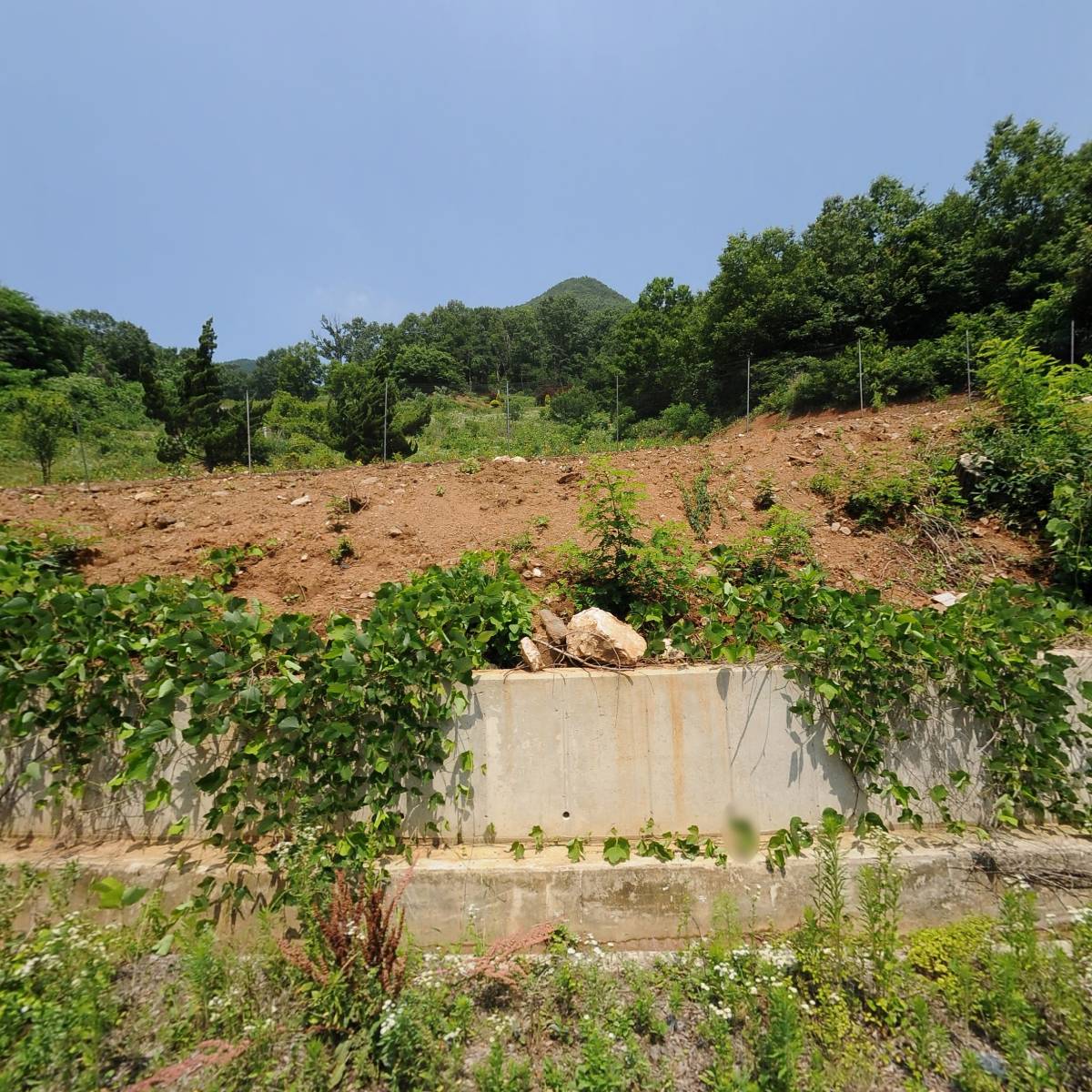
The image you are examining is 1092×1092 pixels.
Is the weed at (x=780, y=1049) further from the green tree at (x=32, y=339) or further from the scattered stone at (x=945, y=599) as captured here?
the green tree at (x=32, y=339)

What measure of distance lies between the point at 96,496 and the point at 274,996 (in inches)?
220

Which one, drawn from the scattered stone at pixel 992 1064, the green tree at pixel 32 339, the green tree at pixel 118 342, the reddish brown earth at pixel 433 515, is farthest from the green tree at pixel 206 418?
the green tree at pixel 118 342

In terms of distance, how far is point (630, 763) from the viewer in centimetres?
293

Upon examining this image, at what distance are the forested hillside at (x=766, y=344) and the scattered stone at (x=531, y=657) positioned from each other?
22.3ft

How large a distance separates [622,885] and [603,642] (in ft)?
4.29

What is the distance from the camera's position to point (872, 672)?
113 inches

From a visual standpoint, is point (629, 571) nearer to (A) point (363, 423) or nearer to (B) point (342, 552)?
(B) point (342, 552)

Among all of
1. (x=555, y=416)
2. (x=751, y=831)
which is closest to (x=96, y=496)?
(x=751, y=831)

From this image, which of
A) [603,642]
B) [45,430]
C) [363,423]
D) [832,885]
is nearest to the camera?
[832,885]

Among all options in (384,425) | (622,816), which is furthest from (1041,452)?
(384,425)

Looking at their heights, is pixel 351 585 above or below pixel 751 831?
above

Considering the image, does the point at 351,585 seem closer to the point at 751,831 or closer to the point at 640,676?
the point at 640,676

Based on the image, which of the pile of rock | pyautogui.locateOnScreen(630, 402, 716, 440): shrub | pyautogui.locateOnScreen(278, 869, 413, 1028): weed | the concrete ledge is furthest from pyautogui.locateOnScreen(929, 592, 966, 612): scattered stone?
pyautogui.locateOnScreen(630, 402, 716, 440): shrub

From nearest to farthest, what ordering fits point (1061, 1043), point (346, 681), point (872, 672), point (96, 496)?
point (1061, 1043) < point (346, 681) < point (872, 672) < point (96, 496)
